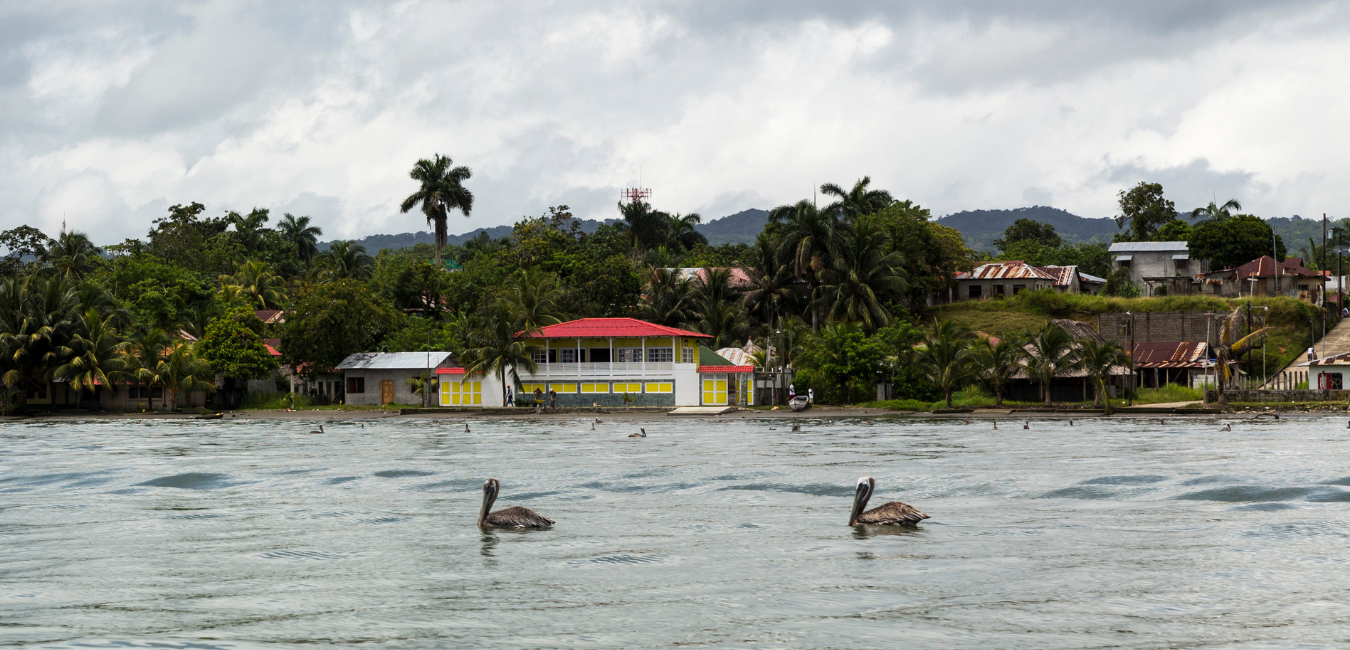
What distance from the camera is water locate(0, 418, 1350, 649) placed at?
8281 mm

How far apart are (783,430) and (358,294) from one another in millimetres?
30369

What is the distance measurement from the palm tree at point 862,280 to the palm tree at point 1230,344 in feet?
57.5

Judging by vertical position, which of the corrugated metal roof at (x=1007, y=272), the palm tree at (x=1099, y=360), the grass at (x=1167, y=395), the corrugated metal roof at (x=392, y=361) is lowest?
the grass at (x=1167, y=395)

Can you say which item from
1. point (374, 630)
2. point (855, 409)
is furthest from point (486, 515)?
point (855, 409)

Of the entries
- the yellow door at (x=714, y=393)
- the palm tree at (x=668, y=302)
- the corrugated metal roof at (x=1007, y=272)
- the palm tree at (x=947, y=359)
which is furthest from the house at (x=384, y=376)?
the corrugated metal roof at (x=1007, y=272)

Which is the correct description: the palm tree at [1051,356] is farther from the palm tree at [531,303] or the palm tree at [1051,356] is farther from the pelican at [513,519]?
the pelican at [513,519]

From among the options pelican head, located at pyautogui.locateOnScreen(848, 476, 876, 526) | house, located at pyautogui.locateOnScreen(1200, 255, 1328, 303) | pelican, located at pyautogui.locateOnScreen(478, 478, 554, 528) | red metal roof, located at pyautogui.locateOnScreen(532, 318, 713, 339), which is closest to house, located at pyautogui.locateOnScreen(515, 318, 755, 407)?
red metal roof, located at pyautogui.locateOnScreen(532, 318, 713, 339)

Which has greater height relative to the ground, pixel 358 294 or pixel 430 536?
pixel 358 294

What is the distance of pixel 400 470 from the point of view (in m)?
22.7

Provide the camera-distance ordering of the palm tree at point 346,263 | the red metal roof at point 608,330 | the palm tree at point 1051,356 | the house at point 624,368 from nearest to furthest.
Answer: the palm tree at point 1051,356, the red metal roof at point 608,330, the house at point 624,368, the palm tree at point 346,263

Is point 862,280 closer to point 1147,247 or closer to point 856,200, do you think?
point 856,200

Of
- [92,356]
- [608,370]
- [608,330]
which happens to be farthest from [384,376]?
[92,356]

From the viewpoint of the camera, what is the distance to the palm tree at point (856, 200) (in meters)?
74.2

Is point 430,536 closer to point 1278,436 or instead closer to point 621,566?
point 621,566
